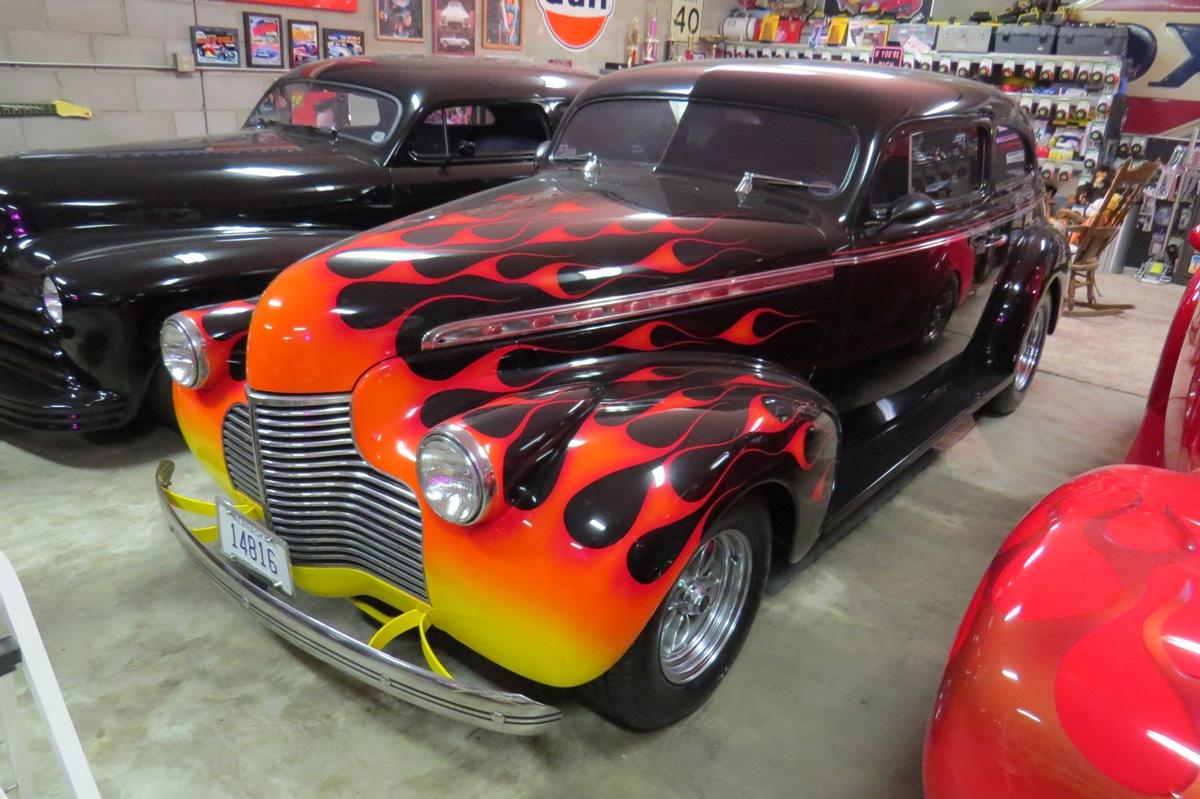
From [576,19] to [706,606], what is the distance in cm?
792

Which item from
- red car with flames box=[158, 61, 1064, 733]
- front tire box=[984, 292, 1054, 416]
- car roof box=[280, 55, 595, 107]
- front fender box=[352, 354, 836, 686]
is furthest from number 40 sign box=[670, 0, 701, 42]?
front fender box=[352, 354, 836, 686]

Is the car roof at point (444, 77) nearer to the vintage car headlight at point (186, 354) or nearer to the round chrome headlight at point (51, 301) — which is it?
the round chrome headlight at point (51, 301)

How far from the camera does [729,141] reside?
9.60 feet

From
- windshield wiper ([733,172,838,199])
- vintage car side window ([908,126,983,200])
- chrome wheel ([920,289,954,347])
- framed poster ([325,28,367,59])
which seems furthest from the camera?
framed poster ([325,28,367,59])

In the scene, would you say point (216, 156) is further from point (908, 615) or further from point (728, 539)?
point (908, 615)

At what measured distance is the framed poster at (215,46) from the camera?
19.2ft

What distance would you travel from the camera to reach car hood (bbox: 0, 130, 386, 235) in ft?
11.6

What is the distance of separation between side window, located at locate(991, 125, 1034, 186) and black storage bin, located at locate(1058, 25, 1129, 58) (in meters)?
4.19

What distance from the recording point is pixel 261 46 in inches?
245

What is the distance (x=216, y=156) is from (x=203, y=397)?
6.86ft

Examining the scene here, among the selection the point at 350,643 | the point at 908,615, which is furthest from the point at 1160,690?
the point at 908,615

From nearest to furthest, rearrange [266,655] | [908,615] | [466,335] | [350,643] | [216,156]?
[350,643], [466,335], [266,655], [908,615], [216,156]

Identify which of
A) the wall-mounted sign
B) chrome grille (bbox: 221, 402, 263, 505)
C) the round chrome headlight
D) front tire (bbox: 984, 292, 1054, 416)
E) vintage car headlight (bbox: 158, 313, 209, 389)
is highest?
the wall-mounted sign

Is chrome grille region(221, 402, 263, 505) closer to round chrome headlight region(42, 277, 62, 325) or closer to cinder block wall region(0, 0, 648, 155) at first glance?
round chrome headlight region(42, 277, 62, 325)
